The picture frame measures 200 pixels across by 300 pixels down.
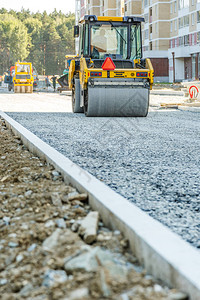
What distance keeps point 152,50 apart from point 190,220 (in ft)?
231

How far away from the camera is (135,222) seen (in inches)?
119

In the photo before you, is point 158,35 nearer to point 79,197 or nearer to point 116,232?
point 79,197

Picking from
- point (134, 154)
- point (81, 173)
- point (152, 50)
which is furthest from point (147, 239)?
point (152, 50)

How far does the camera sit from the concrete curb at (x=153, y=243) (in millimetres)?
2309

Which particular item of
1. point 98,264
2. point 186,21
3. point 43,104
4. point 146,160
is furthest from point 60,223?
point 186,21

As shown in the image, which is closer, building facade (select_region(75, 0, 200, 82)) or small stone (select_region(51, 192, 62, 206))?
small stone (select_region(51, 192, 62, 206))

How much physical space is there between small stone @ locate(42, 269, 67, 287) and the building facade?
195ft

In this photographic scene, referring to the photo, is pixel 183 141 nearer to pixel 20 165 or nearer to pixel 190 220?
pixel 20 165

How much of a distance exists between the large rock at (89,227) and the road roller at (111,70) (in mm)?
10253

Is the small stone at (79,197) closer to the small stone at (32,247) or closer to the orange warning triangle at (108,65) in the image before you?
the small stone at (32,247)

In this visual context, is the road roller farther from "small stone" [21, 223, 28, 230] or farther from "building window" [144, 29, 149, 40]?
"building window" [144, 29, 149, 40]

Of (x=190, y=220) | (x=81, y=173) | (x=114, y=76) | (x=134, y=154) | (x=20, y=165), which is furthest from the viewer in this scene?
(x=114, y=76)

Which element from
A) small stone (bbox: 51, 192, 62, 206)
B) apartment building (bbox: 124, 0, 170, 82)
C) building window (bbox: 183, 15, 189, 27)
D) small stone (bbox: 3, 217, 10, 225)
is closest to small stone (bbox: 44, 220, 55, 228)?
small stone (bbox: 3, 217, 10, 225)

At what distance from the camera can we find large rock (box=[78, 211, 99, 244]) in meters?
3.10
